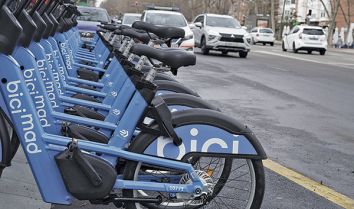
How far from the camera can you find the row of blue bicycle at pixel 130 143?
311 cm

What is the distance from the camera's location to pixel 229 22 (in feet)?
81.3

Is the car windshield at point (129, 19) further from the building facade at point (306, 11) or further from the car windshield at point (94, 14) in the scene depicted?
the building facade at point (306, 11)

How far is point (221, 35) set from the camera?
76.7ft

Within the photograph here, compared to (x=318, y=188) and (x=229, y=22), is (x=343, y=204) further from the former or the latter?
(x=229, y=22)

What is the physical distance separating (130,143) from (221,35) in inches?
803

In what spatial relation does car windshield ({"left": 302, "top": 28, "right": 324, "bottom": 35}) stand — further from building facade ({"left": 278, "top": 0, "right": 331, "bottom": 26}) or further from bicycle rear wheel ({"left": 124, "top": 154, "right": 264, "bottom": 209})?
building facade ({"left": 278, "top": 0, "right": 331, "bottom": 26})

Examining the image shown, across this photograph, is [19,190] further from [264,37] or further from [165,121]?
[264,37]

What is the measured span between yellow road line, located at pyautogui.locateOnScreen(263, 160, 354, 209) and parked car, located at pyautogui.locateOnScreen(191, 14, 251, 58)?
58.4 ft

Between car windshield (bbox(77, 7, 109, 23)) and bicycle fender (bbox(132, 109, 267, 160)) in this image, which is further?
car windshield (bbox(77, 7, 109, 23))

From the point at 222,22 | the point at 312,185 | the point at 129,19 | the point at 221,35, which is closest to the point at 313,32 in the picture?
the point at 222,22

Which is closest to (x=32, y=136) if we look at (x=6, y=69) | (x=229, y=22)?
(x=6, y=69)

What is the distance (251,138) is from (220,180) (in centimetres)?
53

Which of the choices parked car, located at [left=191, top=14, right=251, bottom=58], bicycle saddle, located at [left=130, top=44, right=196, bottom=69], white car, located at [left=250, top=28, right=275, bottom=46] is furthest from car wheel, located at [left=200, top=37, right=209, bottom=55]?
white car, located at [left=250, top=28, right=275, bottom=46]

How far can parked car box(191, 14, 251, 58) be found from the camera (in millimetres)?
23500
